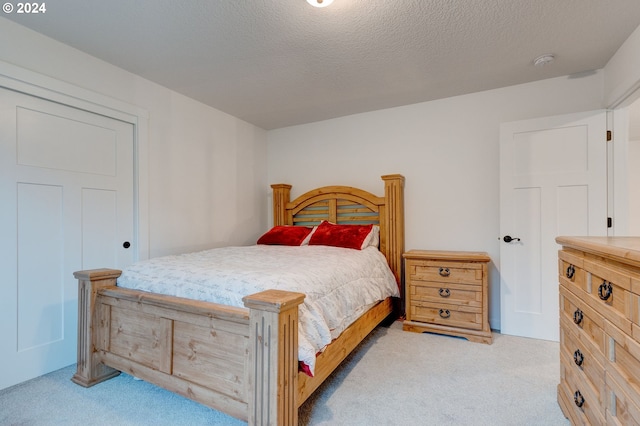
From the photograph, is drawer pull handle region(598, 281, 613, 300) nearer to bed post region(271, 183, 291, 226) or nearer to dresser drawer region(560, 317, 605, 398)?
dresser drawer region(560, 317, 605, 398)

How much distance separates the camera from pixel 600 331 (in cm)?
121

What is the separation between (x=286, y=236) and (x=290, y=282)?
6.06ft

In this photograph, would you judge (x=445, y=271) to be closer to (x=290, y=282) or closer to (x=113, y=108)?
(x=290, y=282)

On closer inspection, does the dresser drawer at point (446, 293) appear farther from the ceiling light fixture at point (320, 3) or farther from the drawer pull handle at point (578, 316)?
the ceiling light fixture at point (320, 3)

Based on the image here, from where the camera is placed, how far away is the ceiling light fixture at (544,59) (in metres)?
2.41

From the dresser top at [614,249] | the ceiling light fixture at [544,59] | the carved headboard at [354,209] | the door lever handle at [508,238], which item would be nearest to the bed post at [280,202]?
the carved headboard at [354,209]

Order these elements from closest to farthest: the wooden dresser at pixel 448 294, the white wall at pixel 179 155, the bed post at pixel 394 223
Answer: the white wall at pixel 179 155
the wooden dresser at pixel 448 294
the bed post at pixel 394 223

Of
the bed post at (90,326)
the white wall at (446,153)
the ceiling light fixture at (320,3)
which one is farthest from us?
the white wall at (446,153)

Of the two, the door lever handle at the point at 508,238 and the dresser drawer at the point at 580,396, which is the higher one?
the door lever handle at the point at 508,238

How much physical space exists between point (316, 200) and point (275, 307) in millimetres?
2663

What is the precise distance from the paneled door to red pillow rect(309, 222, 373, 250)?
180 cm

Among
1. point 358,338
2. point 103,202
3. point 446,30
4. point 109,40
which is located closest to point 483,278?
point 358,338

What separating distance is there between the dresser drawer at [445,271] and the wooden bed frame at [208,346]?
65 centimetres

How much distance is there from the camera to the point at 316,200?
390 centimetres
